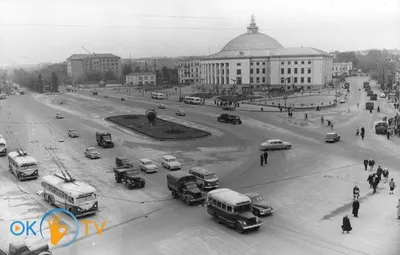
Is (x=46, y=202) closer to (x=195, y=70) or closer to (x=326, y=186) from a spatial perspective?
(x=326, y=186)

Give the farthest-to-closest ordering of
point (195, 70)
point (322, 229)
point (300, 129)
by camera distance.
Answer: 1. point (195, 70)
2. point (300, 129)
3. point (322, 229)

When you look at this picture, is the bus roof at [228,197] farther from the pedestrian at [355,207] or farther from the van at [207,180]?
the pedestrian at [355,207]

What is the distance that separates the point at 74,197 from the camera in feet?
74.5

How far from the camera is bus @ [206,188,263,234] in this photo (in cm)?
2016

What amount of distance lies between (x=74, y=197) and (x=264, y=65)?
352 feet

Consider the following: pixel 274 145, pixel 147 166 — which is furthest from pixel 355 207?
pixel 274 145

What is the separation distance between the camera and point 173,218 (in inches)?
892

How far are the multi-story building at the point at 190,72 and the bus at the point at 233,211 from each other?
153m

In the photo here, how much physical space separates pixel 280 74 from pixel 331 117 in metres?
59.9

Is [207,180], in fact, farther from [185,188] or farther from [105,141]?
[105,141]

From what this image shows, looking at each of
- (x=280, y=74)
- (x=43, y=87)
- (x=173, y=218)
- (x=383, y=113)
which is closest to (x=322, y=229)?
(x=173, y=218)

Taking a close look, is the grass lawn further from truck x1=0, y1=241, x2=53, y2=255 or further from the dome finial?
the dome finial

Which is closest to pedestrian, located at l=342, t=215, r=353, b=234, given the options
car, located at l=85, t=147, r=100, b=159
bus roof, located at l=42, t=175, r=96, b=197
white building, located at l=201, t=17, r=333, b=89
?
bus roof, located at l=42, t=175, r=96, b=197

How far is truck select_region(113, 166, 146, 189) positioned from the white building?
84.1m
